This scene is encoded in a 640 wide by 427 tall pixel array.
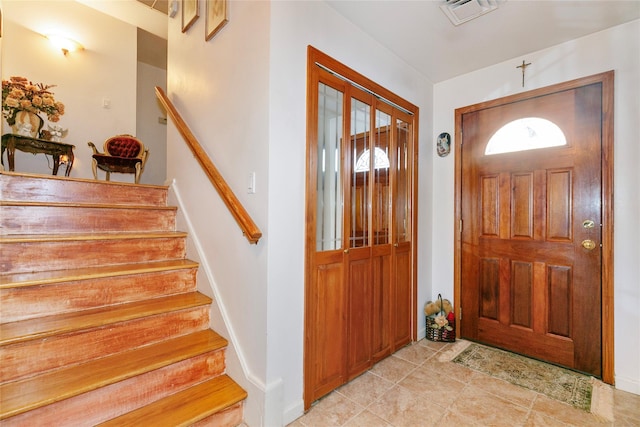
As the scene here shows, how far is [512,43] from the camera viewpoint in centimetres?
225

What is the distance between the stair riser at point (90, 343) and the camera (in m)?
1.32

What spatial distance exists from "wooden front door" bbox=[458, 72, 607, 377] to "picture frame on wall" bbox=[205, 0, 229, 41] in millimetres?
2181

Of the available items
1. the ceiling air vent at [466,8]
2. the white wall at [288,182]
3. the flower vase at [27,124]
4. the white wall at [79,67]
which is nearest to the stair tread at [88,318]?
the white wall at [288,182]

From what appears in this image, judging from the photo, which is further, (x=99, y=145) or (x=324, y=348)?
(x=99, y=145)

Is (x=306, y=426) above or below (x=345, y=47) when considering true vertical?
below

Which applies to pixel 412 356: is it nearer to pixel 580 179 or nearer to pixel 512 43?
pixel 580 179

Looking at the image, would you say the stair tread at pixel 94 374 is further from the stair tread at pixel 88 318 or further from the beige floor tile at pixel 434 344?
the beige floor tile at pixel 434 344

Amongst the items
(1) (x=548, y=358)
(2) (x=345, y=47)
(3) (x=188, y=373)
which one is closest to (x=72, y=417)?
(3) (x=188, y=373)

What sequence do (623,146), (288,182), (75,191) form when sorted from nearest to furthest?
1. (288,182)
2. (623,146)
3. (75,191)

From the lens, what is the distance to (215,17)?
2027 mm

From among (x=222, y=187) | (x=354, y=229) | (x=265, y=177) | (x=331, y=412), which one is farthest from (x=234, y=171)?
(x=331, y=412)

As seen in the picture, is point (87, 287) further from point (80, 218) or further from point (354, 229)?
point (354, 229)

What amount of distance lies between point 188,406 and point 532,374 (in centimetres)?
236

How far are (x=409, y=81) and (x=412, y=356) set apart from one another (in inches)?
94.5
